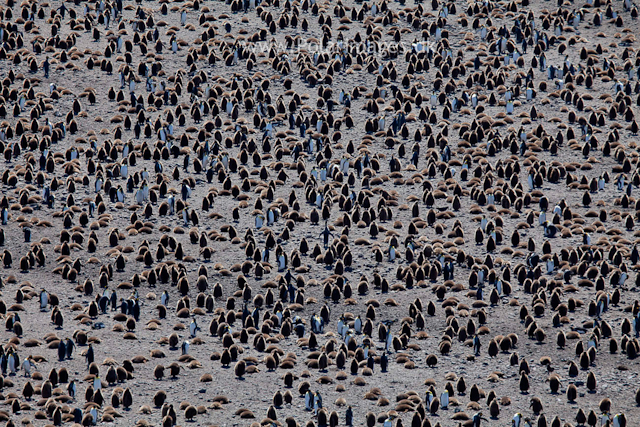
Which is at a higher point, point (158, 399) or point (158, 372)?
point (158, 372)

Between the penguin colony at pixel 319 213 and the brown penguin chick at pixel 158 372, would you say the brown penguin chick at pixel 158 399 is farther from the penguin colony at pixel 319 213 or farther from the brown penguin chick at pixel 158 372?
the brown penguin chick at pixel 158 372

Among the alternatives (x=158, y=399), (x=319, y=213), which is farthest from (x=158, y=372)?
(x=319, y=213)

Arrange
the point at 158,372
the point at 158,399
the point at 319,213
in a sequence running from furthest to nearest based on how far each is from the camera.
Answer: the point at 319,213 < the point at 158,372 < the point at 158,399

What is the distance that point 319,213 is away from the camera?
1794 inches

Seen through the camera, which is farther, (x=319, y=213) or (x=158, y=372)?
(x=319, y=213)

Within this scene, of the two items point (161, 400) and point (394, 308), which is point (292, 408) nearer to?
point (161, 400)

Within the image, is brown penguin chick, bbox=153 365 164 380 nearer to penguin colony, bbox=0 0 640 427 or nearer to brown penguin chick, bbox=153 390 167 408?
penguin colony, bbox=0 0 640 427

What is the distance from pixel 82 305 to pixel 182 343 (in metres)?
4.66

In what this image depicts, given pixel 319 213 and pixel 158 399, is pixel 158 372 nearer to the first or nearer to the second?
pixel 158 399

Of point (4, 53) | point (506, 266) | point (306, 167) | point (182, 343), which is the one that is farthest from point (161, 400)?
point (4, 53)

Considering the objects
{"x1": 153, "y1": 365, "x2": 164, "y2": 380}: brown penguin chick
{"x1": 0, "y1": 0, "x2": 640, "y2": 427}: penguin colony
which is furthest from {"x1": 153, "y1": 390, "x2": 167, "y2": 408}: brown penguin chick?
{"x1": 153, "y1": 365, "x2": 164, "y2": 380}: brown penguin chick

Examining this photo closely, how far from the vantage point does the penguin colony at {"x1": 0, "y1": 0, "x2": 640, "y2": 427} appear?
3434 centimetres

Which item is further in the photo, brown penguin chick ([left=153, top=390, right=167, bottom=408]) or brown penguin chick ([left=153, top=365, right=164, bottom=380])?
brown penguin chick ([left=153, top=365, right=164, bottom=380])

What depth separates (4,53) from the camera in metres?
57.3
